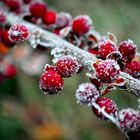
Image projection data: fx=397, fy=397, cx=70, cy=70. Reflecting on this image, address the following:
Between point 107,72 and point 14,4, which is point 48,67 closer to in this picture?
point 107,72

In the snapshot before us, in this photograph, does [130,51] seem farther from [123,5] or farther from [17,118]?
[17,118]

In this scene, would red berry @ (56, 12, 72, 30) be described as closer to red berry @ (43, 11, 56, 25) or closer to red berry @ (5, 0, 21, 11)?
red berry @ (43, 11, 56, 25)

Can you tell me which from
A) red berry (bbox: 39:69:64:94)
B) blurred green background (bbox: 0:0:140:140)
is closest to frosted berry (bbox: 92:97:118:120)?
red berry (bbox: 39:69:64:94)

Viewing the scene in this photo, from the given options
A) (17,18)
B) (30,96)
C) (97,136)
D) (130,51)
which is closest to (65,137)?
(97,136)

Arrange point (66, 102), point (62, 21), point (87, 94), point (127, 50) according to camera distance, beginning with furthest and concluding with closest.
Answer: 1. point (66, 102)
2. point (62, 21)
3. point (127, 50)
4. point (87, 94)

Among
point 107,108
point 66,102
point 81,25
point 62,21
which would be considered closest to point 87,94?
point 107,108

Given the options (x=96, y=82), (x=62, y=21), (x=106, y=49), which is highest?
(x=62, y=21)

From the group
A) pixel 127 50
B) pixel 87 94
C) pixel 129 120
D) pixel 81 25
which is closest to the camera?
pixel 129 120
